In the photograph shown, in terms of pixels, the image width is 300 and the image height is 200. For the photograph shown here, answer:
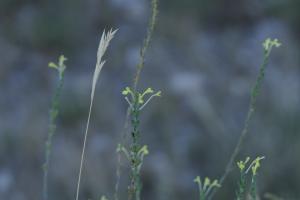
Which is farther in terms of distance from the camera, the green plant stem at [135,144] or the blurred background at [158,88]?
the blurred background at [158,88]

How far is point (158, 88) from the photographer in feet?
17.7

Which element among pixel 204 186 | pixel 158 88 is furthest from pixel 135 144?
pixel 158 88

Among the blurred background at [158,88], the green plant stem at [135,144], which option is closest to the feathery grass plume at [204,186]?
the green plant stem at [135,144]

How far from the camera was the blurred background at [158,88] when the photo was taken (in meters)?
4.89

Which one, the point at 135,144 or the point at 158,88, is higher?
the point at 158,88

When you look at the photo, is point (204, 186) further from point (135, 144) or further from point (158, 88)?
point (158, 88)

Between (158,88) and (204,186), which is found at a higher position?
(158,88)

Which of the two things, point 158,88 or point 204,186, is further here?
point 158,88

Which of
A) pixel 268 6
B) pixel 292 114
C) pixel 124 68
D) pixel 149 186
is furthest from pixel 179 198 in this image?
pixel 268 6

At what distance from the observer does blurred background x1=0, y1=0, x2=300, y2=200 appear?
4891mm

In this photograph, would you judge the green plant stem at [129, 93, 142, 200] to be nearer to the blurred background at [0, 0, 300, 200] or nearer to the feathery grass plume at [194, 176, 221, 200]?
the feathery grass plume at [194, 176, 221, 200]

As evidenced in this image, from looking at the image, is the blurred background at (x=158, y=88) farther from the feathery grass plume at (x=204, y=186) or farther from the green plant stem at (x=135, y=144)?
the green plant stem at (x=135, y=144)

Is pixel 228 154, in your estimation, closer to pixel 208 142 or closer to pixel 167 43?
pixel 208 142

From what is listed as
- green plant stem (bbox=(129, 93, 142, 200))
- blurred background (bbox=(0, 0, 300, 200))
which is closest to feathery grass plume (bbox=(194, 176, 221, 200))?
green plant stem (bbox=(129, 93, 142, 200))
